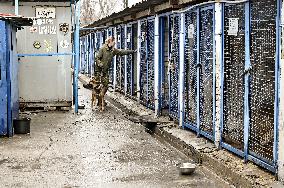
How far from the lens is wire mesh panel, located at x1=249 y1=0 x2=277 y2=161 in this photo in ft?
23.2

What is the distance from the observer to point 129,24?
1695cm

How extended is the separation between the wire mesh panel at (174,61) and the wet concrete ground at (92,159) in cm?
90

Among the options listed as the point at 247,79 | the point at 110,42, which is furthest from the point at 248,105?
the point at 110,42

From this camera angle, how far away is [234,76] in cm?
822

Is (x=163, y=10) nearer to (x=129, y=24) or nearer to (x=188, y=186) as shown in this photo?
(x=129, y=24)

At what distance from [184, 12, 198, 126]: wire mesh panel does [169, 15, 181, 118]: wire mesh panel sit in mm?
674

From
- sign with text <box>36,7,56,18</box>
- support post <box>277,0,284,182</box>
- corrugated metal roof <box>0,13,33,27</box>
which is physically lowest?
support post <box>277,0,284,182</box>

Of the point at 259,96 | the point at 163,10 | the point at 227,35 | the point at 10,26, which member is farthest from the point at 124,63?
the point at 259,96

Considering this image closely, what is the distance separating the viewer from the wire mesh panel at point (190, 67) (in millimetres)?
9977

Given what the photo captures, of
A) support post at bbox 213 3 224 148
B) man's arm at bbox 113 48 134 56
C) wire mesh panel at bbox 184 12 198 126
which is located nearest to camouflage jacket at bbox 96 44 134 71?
man's arm at bbox 113 48 134 56

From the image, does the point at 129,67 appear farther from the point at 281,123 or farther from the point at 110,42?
the point at 281,123

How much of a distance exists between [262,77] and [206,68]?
7.03ft

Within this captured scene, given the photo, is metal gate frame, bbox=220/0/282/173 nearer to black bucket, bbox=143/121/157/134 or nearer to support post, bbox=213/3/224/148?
support post, bbox=213/3/224/148

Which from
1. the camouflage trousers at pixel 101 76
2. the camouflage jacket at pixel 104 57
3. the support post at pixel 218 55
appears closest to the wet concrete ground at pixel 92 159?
the support post at pixel 218 55
